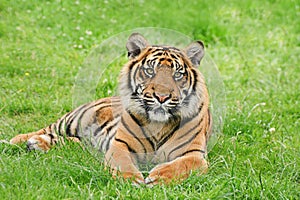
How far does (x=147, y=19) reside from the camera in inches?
370

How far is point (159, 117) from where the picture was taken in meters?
4.67

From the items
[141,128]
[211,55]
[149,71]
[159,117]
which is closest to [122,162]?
[141,128]

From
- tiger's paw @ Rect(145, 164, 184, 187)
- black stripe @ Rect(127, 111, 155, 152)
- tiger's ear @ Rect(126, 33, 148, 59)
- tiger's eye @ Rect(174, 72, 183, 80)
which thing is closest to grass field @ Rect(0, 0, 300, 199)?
tiger's paw @ Rect(145, 164, 184, 187)

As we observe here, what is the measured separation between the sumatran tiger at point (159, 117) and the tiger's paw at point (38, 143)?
0.04 feet

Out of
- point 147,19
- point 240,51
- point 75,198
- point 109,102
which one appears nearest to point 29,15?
point 147,19

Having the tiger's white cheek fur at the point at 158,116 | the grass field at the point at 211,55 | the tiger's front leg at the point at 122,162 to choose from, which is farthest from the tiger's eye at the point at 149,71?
the grass field at the point at 211,55

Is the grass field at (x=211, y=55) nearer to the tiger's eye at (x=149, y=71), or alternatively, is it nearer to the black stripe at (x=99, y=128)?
the black stripe at (x=99, y=128)

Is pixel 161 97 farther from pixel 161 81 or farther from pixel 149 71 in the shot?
pixel 149 71

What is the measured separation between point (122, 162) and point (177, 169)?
1.36 feet

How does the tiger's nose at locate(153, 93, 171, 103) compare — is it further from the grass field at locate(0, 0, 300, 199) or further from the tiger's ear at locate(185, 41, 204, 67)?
the grass field at locate(0, 0, 300, 199)

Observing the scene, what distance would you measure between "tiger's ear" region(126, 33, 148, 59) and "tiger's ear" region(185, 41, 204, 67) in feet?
1.08

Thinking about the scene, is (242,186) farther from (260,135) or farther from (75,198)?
(260,135)

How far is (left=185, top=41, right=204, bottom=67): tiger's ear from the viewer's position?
4.77m

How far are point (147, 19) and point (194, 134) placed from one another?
4.81 m
